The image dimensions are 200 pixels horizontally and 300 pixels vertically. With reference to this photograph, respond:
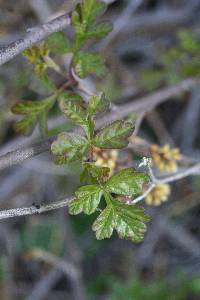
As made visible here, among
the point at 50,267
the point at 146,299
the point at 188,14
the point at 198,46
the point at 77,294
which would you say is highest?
the point at 188,14

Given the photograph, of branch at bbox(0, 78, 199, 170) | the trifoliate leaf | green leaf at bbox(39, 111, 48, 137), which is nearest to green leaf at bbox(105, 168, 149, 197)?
branch at bbox(0, 78, 199, 170)

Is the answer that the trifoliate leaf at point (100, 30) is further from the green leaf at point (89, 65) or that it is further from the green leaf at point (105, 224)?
the green leaf at point (105, 224)

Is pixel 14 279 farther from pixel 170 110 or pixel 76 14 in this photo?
pixel 76 14

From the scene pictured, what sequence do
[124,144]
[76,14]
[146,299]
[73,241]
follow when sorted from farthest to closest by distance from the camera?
[73,241]
[146,299]
[76,14]
[124,144]

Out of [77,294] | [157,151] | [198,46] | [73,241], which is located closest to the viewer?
[157,151]

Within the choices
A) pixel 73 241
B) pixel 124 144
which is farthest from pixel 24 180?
pixel 124 144

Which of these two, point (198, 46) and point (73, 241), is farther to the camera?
point (73, 241)
